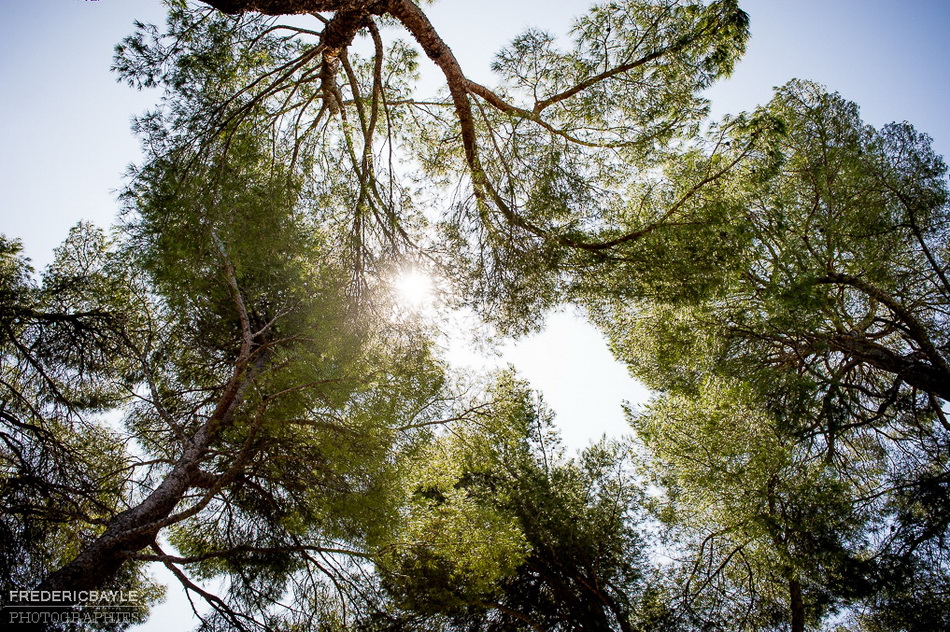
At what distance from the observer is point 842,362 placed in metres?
5.93

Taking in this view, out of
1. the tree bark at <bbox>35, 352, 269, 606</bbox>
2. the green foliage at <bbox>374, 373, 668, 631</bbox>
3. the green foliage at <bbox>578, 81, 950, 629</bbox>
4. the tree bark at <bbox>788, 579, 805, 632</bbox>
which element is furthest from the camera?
the tree bark at <bbox>788, 579, 805, 632</bbox>

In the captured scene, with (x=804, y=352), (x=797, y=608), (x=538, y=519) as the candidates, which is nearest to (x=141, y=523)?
(x=538, y=519)

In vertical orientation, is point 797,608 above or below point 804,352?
below

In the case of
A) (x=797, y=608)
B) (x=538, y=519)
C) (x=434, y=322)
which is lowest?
(x=797, y=608)

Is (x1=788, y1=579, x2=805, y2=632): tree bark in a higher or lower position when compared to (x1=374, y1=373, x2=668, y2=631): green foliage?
lower

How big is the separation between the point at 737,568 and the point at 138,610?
8.61 meters

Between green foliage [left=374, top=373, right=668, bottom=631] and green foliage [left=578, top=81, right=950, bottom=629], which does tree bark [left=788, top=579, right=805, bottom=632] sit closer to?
green foliage [left=578, top=81, right=950, bottom=629]

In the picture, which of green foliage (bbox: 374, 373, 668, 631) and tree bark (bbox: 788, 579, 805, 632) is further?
tree bark (bbox: 788, 579, 805, 632)

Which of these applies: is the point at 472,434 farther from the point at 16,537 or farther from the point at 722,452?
the point at 16,537

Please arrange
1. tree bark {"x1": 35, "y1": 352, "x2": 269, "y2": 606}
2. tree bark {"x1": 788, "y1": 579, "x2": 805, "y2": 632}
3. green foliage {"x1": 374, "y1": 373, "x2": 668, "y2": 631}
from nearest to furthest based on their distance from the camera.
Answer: tree bark {"x1": 35, "y1": 352, "x2": 269, "y2": 606} < green foliage {"x1": 374, "y1": 373, "x2": 668, "y2": 631} < tree bark {"x1": 788, "y1": 579, "x2": 805, "y2": 632}

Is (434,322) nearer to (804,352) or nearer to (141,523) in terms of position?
(141,523)

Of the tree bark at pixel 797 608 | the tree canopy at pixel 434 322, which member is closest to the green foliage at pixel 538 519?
the tree canopy at pixel 434 322

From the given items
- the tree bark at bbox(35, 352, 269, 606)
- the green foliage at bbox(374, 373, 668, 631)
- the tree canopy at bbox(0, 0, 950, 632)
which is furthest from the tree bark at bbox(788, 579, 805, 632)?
the tree bark at bbox(35, 352, 269, 606)

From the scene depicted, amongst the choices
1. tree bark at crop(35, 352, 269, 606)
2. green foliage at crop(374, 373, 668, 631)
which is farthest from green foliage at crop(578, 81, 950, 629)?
tree bark at crop(35, 352, 269, 606)
